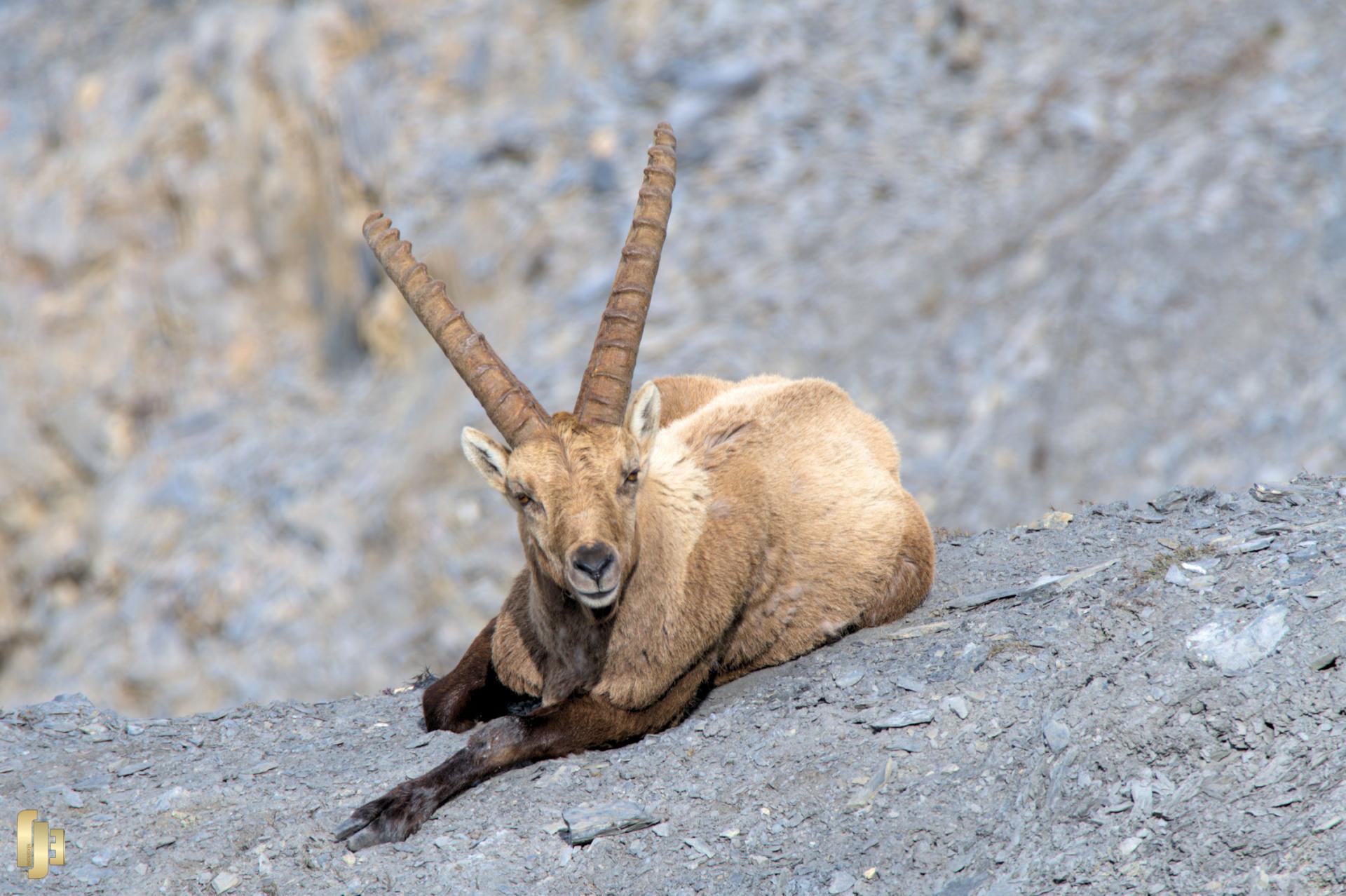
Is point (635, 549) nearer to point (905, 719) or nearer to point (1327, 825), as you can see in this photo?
point (905, 719)

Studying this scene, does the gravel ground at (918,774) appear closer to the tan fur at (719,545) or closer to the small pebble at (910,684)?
the small pebble at (910,684)


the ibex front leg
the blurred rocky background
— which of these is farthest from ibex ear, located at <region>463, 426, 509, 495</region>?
the blurred rocky background

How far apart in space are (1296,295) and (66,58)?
18.9 m

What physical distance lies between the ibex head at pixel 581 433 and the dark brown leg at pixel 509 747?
21.8 inches

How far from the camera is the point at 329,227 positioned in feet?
60.7

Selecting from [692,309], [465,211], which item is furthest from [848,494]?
[465,211]

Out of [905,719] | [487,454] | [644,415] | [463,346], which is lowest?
[905,719]

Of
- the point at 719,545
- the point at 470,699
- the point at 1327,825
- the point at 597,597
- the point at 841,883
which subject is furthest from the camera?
the point at 470,699

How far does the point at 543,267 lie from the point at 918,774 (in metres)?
12.1

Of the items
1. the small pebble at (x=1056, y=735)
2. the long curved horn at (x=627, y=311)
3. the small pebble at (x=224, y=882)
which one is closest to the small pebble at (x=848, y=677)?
→ the small pebble at (x=1056, y=735)

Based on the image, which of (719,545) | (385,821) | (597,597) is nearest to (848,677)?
(719,545)

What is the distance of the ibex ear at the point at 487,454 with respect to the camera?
252 inches

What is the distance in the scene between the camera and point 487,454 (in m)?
6.44

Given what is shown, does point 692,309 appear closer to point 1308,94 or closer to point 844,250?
point 844,250
